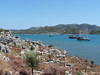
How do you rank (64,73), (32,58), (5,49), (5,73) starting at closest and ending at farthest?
(5,73), (32,58), (64,73), (5,49)

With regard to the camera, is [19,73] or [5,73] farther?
[19,73]

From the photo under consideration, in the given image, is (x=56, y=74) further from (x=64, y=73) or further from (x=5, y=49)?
(x=5, y=49)

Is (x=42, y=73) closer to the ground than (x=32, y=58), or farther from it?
closer to the ground

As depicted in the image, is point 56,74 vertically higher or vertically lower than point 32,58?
lower

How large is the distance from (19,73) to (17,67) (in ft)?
7.69

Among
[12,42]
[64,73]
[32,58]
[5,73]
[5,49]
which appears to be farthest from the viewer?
[12,42]

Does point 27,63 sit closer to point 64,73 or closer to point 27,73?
point 27,73

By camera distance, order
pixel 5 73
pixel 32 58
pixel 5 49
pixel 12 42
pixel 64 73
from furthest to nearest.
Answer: pixel 12 42 < pixel 5 49 < pixel 64 73 < pixel 32 58 < pixel 5 73

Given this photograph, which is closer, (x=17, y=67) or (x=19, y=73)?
(x=19, y=73)

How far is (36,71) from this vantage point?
84.3ft

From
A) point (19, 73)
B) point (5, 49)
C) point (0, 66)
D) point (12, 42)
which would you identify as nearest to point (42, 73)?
point (19, 73)

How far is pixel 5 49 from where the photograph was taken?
127ft

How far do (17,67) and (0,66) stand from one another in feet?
9.20

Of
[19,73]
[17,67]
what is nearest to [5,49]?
[17,67]
